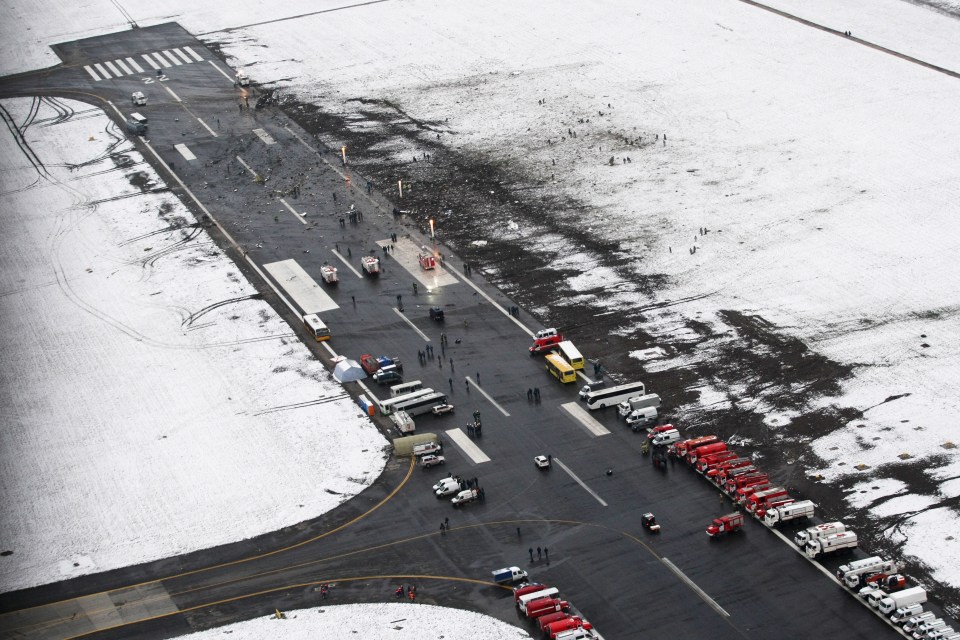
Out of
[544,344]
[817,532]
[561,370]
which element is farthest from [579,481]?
[544,344]

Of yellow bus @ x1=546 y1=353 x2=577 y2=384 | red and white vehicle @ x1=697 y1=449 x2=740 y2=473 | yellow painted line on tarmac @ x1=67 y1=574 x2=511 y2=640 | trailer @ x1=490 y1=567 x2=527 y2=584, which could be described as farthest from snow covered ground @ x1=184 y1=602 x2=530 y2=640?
yellow bus @ x1=546 y1=353 x2=577 y2=384

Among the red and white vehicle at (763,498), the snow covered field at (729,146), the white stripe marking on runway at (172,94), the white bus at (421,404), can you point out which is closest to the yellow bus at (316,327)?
the white bus at (421,404)

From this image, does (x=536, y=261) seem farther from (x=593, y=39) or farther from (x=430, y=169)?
(x=593, y=39)

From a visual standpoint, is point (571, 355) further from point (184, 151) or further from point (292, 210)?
point (184, 151)

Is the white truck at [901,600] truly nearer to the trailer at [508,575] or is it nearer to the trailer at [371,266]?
the trailer at [508,575]

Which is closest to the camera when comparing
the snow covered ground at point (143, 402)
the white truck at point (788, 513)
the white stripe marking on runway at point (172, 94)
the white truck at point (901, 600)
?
the white truck at point (901, 600)
